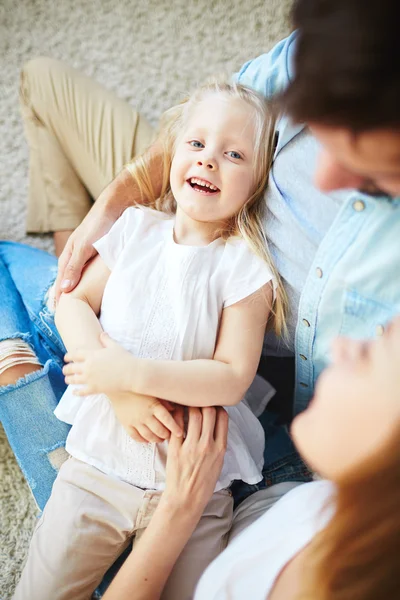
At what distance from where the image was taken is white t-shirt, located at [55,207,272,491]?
83 centimetres

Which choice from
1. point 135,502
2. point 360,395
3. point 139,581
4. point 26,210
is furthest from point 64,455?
point 26,210

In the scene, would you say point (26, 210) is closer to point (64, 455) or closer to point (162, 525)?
point (64, 455)

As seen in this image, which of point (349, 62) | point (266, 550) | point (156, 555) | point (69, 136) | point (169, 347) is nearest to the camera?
point (349, 62)

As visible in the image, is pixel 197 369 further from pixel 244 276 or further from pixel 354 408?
pixel 354 408

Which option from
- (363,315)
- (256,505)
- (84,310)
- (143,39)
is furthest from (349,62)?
(143,39)

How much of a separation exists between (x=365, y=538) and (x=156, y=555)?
0.36m

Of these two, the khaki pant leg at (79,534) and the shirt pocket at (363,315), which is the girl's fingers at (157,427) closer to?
the khaki pant leg at (79,534)

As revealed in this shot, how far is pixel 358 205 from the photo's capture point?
700 millimetres

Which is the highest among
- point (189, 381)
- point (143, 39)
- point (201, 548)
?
point (143, 39)

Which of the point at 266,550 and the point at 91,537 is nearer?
the point at 266,550

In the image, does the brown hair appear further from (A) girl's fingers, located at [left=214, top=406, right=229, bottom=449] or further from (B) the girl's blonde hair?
(B) the girl's blonde hair

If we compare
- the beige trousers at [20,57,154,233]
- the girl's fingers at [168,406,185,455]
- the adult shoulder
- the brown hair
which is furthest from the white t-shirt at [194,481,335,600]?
the beige trousers at [20,57,154,233]

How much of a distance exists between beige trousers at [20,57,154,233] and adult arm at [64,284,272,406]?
56 cm

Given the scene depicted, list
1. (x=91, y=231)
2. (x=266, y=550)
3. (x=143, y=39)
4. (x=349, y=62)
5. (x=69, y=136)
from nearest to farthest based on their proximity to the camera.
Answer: (x=349, y=62) → (x=266, y=550) → (x=91, y=231) → (x=69, y=136) → (x=143, y=39)
